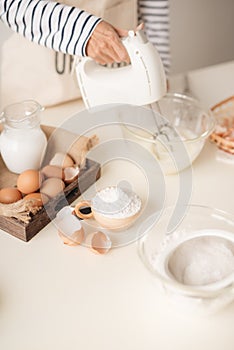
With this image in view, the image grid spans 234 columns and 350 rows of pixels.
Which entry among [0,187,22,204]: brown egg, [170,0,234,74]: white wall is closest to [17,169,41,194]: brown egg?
[0,187,22,204]: brown egg

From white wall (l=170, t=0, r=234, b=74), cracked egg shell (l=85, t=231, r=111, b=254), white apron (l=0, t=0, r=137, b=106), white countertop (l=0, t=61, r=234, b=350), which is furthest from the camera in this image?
white wall (l=170, t=0, r=234, b=74)

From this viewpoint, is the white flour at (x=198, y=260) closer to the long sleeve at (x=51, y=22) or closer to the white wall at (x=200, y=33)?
the long sleeve at (x=51, y=22)

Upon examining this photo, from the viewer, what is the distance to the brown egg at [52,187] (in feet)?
3.20

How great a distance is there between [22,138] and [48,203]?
171 mm

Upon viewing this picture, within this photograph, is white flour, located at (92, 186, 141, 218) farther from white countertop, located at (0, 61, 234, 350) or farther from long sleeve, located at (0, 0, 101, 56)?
long sleeve, located at (0, 0, 101, 56)

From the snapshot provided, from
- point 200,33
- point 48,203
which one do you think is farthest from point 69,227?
point 200,33

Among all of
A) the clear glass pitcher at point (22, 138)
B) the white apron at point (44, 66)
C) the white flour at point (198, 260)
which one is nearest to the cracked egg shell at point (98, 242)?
the white flour at point (198, 260)

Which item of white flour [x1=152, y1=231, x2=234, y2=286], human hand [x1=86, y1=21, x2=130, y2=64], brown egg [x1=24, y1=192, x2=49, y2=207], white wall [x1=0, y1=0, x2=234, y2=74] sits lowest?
white wall [x1=0, y1=0, x2=234, y2=74]

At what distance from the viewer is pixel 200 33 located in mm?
1886

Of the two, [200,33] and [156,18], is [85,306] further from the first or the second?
[200,33]

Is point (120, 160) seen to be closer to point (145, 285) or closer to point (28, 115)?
point (28, 115)

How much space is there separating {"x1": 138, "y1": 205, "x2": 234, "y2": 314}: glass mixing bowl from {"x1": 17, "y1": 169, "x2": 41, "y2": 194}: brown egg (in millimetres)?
240

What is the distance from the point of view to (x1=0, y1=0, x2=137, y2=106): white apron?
122 centimetres

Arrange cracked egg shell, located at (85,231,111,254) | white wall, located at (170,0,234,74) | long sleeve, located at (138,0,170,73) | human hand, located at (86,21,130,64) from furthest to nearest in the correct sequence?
white wall, located at (170,0,234,74) < long sleeve, located at (138,0,170,73) < human hand, located at (86,21,130,64) < cracked egg shell, located at (85,231,111,254)
